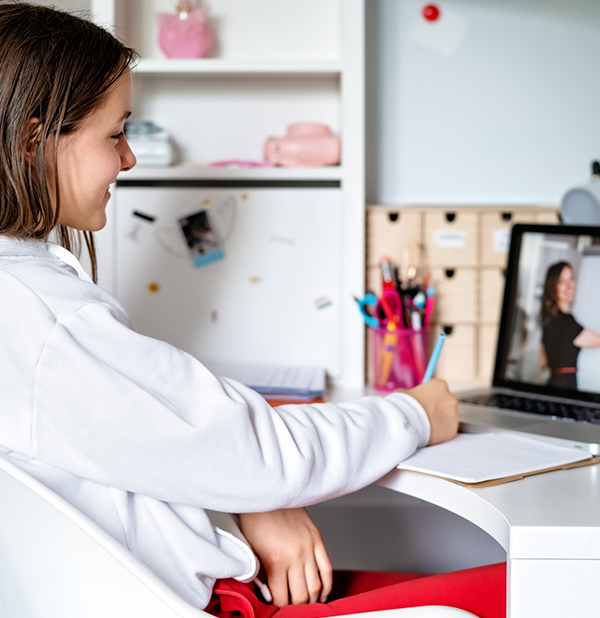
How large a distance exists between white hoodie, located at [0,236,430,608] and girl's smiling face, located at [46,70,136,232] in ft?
0.17

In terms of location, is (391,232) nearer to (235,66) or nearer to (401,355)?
(401,355)

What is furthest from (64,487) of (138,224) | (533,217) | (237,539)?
(533,217)

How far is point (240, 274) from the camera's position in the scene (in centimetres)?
154

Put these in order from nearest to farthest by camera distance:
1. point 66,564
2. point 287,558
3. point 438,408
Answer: point 66,564 → point 287,558 → point 438,408

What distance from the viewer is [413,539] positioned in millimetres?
1434

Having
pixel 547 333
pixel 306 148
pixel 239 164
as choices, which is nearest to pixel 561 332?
pixel 547 333

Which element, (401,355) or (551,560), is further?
(401,355)

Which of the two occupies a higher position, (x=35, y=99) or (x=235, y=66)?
(x=235, y=66)

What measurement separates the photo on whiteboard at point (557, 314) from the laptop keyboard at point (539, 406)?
51mm

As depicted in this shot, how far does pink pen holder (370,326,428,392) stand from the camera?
1406mm

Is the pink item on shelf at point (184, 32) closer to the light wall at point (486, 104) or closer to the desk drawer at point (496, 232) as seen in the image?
the light wall at point (486, 104)

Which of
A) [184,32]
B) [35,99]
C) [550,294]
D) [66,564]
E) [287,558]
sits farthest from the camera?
[184,32]

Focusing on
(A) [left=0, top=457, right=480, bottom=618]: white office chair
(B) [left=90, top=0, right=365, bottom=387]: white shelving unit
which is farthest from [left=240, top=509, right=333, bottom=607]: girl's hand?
(B) [left=90, top=0, right=365, bottom=387]: white shelving unit

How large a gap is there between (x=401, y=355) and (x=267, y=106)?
1.99ft
